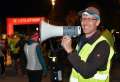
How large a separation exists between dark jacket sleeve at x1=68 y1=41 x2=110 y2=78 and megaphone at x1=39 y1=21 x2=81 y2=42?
0.22 metres

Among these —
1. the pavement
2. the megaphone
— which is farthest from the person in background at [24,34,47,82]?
the megaphone

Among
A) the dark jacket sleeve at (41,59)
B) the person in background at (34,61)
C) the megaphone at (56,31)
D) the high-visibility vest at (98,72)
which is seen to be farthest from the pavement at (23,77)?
the high-visibility vest at (98,72)

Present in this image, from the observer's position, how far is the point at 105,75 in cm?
514

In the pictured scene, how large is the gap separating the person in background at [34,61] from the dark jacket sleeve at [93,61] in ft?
19.7

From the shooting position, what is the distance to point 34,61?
11359 mm

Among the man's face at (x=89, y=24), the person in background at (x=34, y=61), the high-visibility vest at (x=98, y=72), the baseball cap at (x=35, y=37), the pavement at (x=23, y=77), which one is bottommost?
the pavement at (x=23, y=77)

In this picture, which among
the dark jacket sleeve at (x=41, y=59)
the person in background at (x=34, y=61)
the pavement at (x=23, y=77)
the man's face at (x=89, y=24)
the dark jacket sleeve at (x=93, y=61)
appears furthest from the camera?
the pavement at (x=23, y=77)

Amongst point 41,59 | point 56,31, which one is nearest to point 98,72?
point 56,31

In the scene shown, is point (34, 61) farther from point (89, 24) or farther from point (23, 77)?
point (23, 77)

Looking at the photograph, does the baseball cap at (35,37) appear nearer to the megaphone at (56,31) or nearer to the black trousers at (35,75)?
the black trousers at (35,75)

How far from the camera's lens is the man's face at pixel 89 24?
200 inches

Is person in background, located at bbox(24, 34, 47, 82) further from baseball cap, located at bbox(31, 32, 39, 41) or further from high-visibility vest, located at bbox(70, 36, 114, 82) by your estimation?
high-visibility vest, located at bbox(70, 36, 114, 82)

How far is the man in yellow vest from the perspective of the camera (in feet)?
16.3

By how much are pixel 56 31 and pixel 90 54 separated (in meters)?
0.44
